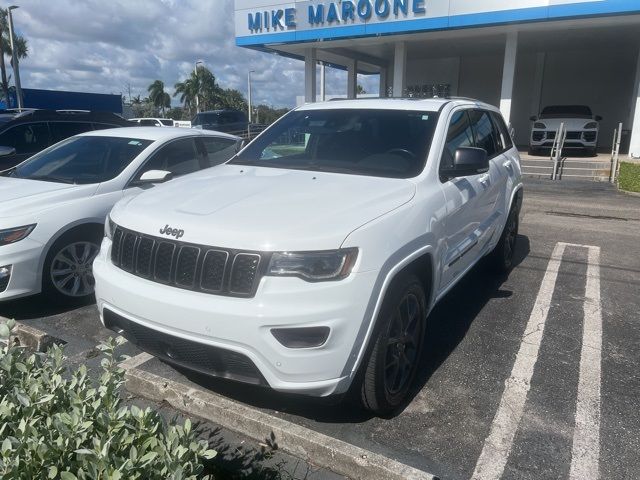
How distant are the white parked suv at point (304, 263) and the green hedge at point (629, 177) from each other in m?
10.1

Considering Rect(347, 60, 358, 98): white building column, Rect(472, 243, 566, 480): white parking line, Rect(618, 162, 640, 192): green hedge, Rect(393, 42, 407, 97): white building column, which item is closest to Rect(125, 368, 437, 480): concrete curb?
Rect(472, 243, 566, 480): white parking line

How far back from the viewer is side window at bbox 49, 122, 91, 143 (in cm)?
706

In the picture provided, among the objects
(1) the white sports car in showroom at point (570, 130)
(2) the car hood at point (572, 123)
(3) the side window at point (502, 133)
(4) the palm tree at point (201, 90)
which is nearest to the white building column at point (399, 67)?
(1) the white sports car in showroom at point (570, 130)

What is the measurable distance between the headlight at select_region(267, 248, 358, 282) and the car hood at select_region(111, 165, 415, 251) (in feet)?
0.12

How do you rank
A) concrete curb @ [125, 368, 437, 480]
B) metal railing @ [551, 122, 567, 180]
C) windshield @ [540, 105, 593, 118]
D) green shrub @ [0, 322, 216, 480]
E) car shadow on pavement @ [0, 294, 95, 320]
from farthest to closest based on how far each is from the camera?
windshield @ [540, 105, 593, 118] → metal railing @ [551, 122, 567, 180] → car shadow on pavement @ [0, 294, 95, 320] → concrete curb @ [125, 368, 437, 480] → green shrub @ [0, 322, 216, 480]

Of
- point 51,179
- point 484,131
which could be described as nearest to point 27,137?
point 51,179

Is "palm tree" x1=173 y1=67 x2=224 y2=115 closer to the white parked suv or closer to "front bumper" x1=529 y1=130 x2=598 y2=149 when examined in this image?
"front bumper" x1=529 y1=130 x2=598 y2=149

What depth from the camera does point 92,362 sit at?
374 cm

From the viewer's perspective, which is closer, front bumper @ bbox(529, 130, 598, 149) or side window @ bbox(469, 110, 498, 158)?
side window @ bbox(469, 110, 498, 158)

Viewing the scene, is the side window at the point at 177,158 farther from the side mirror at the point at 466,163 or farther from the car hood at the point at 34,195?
the side mirror at the point at 466,163

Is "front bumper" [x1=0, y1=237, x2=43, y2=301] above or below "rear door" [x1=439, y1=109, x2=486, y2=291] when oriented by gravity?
below

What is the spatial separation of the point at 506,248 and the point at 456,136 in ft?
6.64

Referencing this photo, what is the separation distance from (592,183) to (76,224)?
13.3 meters

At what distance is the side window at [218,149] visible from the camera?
627 centimetres
